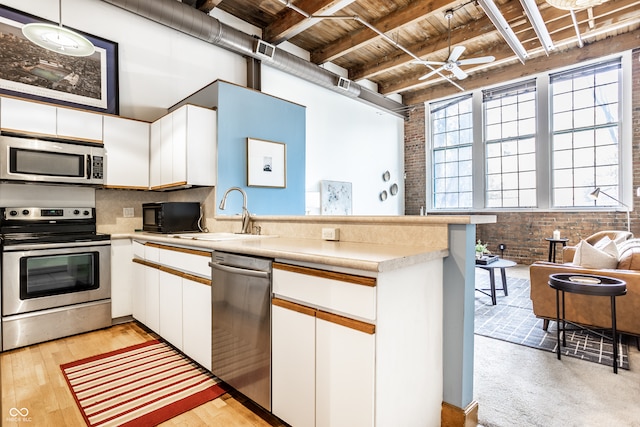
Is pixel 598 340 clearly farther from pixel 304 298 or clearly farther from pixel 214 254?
pixel 214 254

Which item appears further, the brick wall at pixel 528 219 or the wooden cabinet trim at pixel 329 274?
the brick wall at pixel 528 219

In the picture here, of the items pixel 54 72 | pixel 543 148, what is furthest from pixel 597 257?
pixel 54 72

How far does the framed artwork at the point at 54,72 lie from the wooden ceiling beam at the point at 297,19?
89.1 inches

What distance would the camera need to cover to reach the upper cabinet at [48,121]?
2770 millimetres

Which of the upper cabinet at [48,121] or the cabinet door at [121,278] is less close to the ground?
the upper cabinet at [48,121]

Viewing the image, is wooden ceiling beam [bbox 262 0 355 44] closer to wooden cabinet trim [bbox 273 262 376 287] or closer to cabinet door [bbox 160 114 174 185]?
cabinet door [bbox 160 114 174 185]

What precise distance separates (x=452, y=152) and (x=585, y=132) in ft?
8.36

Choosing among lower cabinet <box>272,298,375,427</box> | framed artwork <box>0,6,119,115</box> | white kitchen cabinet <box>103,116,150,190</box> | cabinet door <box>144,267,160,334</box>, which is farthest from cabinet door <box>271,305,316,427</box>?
framed artwork <box>0,6,119,115</box>

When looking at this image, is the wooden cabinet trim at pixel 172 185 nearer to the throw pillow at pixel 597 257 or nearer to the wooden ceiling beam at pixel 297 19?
the wooden ceiling beam at pixel 297 19

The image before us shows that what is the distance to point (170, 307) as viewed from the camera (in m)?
2.60

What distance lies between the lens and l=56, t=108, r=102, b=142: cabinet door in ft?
9.96

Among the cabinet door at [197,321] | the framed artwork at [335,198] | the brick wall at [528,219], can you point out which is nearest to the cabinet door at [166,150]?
the cabinet door at [197,321]

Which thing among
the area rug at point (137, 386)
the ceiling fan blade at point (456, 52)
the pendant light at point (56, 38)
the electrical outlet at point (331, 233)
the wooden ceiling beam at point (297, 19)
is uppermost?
the wooden ceiling beam at point (297, 19)

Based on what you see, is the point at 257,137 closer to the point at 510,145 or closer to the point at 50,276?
the point at 50,276
